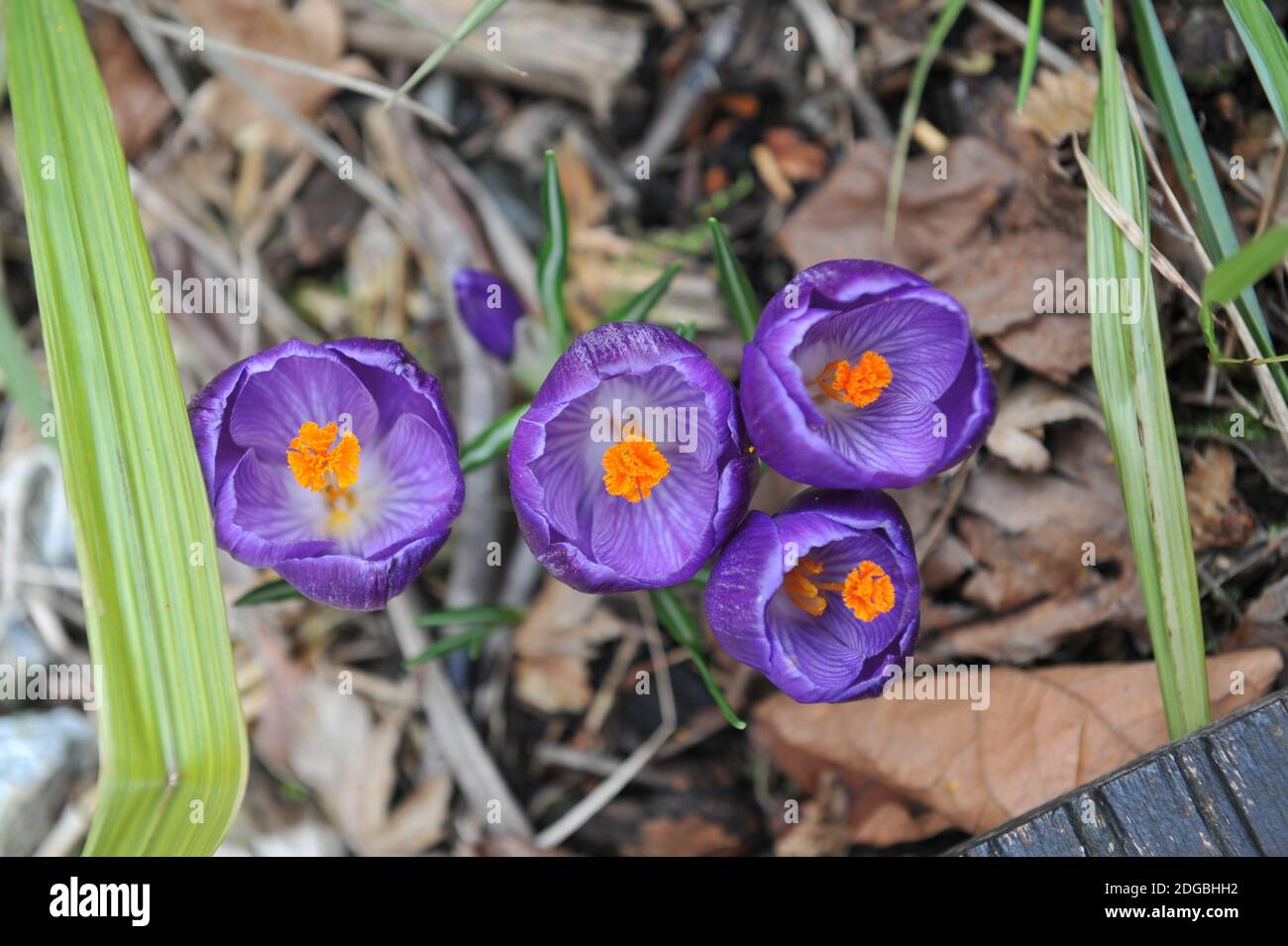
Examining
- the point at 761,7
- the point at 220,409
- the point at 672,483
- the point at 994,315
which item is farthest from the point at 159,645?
the point at 761,7

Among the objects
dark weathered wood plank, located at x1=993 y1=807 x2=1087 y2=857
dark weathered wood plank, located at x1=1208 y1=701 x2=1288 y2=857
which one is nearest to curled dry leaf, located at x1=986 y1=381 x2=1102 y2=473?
dark weathered wood plank, located at x1=1208 y1=701 x2=1288 y2=857

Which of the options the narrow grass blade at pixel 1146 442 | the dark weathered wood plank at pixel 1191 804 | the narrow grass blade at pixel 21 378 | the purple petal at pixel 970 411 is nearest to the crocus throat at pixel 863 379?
the purple petal at pixel 970 411

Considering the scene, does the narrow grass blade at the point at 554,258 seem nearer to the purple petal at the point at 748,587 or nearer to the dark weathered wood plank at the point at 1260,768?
the purple petal at the point at 748,587

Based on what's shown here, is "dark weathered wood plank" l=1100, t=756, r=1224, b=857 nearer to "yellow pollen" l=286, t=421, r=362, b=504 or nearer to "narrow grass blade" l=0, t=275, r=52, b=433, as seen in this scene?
"yellow pollen" l=286, t=421, r=362, b=504

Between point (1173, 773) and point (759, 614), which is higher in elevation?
point (759, 614)

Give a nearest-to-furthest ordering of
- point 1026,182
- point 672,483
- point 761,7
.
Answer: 1. point 672,483
2. point 1026,182
3. point 761,7

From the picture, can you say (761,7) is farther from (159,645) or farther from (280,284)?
(159,645)
